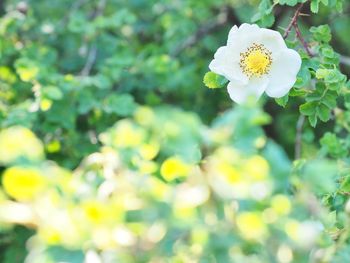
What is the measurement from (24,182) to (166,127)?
18 centimetres

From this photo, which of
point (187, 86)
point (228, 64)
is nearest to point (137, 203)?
point (228, 64)

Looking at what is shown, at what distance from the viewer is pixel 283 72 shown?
1.32m

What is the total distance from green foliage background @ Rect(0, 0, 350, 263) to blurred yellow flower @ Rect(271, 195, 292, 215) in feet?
0.04

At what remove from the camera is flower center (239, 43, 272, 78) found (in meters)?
1.34

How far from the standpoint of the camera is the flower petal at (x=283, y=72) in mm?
1307

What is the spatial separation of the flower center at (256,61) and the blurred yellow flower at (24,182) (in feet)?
1.88

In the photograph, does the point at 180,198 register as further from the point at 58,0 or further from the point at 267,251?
the point at 58,0

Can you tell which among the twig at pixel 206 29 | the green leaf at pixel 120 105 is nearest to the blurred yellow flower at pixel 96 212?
the green leaf at pixel 120 105

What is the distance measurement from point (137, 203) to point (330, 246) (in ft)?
0.95

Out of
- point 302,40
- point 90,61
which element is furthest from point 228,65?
point 90,61

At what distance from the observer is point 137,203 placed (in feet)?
3.02

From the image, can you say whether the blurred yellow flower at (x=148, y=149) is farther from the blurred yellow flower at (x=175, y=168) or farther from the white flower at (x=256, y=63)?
the white flower at (x=256, y=63)

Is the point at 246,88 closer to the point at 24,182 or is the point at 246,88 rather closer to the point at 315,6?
the point at 315,6

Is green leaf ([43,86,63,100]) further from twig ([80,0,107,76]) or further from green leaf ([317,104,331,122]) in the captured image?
green leaf ([317,104,331,122])
